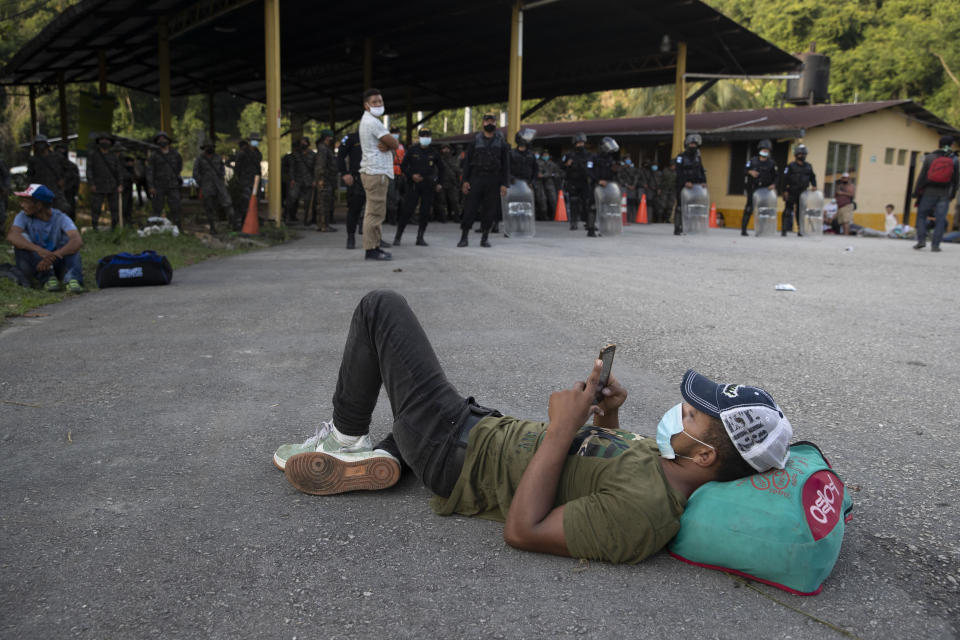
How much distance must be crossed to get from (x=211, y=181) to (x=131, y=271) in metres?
7.21

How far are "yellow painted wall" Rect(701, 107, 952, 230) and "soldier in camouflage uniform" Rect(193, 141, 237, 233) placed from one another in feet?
49.3

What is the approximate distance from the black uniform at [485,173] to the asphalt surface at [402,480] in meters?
4.43

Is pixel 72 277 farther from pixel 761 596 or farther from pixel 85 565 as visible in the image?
pixel 761 596

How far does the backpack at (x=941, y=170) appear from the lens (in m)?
11.8

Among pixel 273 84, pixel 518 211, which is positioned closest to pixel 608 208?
pixel 518 211

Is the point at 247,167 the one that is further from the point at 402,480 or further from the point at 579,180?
the point at 402,480

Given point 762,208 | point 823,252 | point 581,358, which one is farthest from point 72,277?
point 762,208

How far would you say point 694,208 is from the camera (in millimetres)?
17031

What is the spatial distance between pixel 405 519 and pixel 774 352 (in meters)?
3.43

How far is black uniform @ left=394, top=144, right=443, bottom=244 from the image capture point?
40.3 ft

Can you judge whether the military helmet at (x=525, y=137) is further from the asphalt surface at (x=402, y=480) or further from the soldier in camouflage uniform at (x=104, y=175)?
the soldier in camouflage uniform at (x=104, y=175)


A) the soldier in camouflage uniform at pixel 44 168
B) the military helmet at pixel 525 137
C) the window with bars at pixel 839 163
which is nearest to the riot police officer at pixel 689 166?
the military helmet at pixel 525 137

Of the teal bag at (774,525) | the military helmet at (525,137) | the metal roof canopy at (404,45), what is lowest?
the teal bag at (774,525)

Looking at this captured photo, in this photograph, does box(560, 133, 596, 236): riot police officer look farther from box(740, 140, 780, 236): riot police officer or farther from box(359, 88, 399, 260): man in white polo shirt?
box(359, 88, 399, 260): man in white polo shirt
